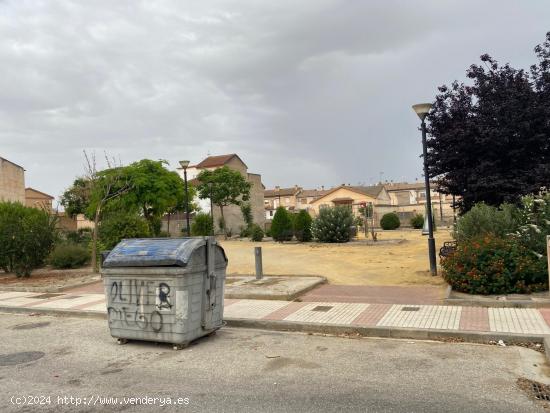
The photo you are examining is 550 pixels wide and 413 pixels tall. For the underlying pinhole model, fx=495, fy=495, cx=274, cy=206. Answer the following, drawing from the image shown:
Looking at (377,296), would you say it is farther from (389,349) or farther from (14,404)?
(14,404)

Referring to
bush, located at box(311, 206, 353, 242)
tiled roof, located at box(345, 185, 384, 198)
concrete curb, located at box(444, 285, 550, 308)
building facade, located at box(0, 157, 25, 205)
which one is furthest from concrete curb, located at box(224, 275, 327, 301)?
tiled roof, located at box(345, 185, 384, 198)

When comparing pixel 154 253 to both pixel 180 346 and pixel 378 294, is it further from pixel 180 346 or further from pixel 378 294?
pixel 378 294

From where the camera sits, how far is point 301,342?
23.6 ft

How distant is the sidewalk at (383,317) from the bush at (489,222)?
3.92 m

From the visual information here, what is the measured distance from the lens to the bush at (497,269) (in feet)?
31.3

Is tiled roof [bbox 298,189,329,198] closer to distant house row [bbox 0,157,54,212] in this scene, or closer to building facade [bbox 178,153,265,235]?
building facade [bbox 178,153,265,235]

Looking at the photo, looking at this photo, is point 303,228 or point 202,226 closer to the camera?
point 303,228

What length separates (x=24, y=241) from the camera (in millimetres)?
16203

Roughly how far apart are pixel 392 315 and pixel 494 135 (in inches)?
318

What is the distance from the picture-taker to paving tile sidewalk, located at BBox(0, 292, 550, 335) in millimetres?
7324

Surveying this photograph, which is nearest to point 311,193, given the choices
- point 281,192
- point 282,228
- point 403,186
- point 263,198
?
point 281,192

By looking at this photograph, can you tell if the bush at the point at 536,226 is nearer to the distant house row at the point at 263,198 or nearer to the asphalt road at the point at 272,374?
the asphalt road at the point at 272,374

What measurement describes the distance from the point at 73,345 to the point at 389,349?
472cm

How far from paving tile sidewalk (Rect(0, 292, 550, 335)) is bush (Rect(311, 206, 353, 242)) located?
1854 cm
